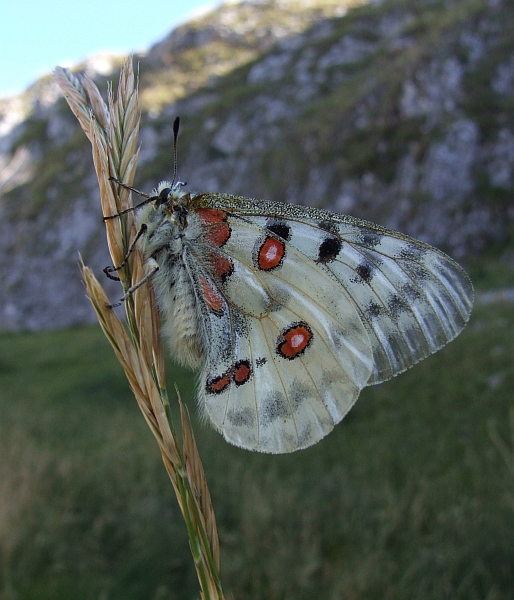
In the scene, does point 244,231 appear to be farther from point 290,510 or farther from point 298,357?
point 290,510

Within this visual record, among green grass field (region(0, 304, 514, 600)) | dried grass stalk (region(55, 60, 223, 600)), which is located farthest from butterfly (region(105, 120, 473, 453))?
dried grass stalk (region(55, 60, 223, 600))

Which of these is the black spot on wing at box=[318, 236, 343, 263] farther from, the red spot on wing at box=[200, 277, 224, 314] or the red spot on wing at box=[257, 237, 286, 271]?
the red spot on wing at box=[200, 277, 224, 314]

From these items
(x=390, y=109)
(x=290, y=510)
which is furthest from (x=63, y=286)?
(x=290, y=510)

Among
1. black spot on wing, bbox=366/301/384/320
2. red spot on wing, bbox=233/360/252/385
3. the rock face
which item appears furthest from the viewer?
the rock face

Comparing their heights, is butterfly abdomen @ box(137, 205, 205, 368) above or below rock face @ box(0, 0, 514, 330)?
below

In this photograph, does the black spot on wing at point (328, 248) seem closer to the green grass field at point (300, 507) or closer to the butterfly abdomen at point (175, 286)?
the butterfly abdomen at point (175, 286)
